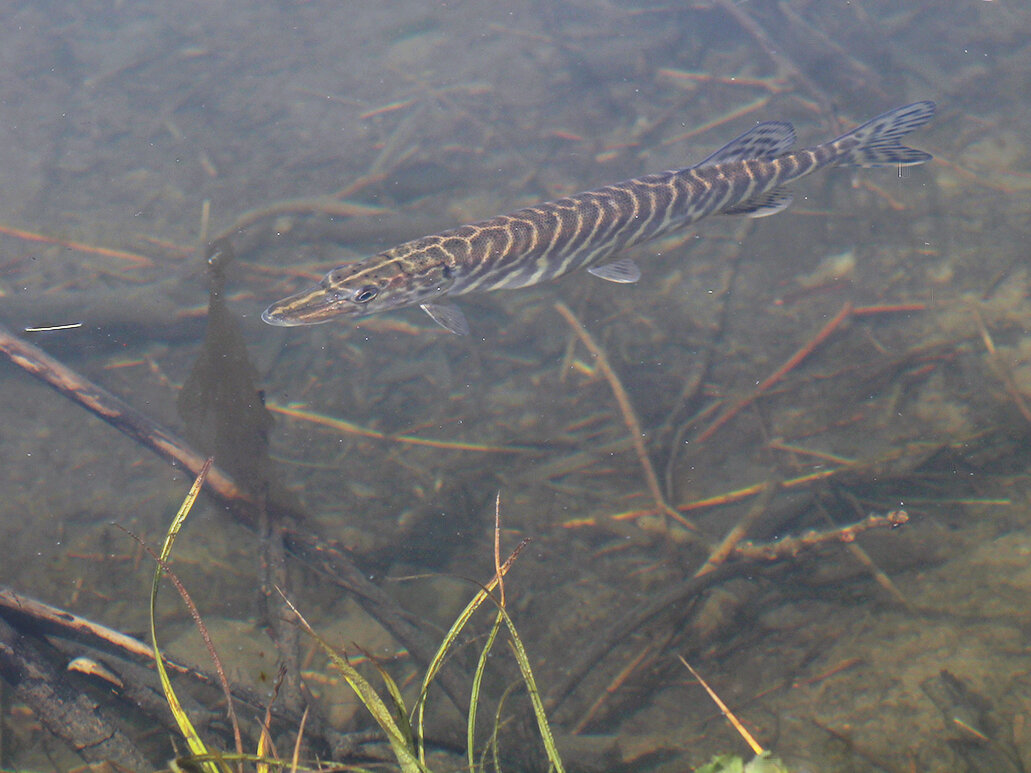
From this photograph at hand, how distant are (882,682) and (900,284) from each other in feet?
14.3

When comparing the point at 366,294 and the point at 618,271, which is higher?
the point at 366,294

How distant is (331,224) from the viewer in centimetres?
711

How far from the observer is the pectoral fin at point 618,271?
5160 mm

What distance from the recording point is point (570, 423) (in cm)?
530

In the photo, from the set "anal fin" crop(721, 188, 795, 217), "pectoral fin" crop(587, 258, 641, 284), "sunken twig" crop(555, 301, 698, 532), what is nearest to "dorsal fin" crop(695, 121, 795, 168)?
"anal fin" crop(721, 188, 795, 217)

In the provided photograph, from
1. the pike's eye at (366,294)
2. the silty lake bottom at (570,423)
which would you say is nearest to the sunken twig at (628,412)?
the silty lake bottom at (570,423)

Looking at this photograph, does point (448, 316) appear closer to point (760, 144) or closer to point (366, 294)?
point (366, 294)

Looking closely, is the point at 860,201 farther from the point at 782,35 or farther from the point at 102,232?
the point at 102,232

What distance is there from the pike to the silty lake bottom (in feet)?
3.14

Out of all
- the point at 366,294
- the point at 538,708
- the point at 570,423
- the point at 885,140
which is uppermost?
the point at 885,140

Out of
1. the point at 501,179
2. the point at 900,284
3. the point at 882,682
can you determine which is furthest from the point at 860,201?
the point at 882,682

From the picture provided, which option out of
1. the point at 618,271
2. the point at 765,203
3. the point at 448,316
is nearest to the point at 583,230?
the point at 618,271

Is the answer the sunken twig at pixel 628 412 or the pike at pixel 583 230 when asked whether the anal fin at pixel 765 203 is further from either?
the sunken twig at pixel 628 412

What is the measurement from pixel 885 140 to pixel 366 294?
4.71 m
